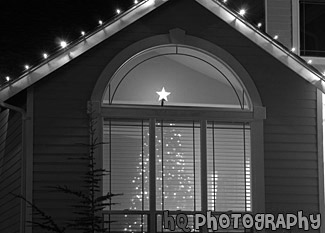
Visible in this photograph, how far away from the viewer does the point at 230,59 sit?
13422mm

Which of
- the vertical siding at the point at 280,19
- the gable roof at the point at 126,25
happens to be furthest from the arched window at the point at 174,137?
the vertical siding at the point at 280,19

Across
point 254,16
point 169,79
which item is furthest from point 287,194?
point 254,16

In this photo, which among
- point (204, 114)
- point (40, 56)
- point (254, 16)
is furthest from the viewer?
point (254, 16)

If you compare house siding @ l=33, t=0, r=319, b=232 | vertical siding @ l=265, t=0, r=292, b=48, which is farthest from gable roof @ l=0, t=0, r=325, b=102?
vertical siding @ l=265, t=0, r=292, b=48

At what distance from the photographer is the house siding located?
12742mm

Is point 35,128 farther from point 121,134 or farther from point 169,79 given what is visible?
point 169,79

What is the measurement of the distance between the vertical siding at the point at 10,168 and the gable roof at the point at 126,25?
90cm

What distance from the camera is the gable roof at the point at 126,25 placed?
12414 millimetres

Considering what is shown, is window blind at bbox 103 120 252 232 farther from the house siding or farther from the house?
the house siding

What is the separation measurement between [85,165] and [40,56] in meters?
1.68

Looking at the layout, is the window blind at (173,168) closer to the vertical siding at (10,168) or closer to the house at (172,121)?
the house at (172,121)

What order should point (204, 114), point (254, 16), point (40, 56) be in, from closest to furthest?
point (40, 56) < point (204, 114) < point (254, 16)

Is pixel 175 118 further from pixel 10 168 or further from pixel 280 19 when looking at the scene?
pixel 280 19

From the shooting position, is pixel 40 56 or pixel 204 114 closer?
pixel 40 56
